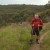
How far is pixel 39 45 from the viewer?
842cm

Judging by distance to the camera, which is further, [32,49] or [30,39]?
[30,39]

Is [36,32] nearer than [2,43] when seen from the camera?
No

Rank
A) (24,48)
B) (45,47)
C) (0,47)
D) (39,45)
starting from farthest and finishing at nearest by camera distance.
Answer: (39,45) → (45,47) → (24,48) → (0,47)

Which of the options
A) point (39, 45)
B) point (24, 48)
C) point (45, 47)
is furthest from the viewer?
point (39, 45)

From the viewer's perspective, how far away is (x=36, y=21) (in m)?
8.45

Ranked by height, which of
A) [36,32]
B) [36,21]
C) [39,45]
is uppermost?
[36,21]

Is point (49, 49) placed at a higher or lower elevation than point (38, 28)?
lower

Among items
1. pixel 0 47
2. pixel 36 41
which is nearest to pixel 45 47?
pixel 36 41

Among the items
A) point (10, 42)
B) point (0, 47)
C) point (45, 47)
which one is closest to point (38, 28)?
point (45, 47)

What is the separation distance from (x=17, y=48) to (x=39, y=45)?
5.62 ft

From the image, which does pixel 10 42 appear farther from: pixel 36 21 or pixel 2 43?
pixel 36 21

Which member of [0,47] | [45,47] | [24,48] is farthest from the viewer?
[45,47]

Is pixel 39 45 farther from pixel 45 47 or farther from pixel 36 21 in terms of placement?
pixel 36 21

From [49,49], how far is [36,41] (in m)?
1.46
